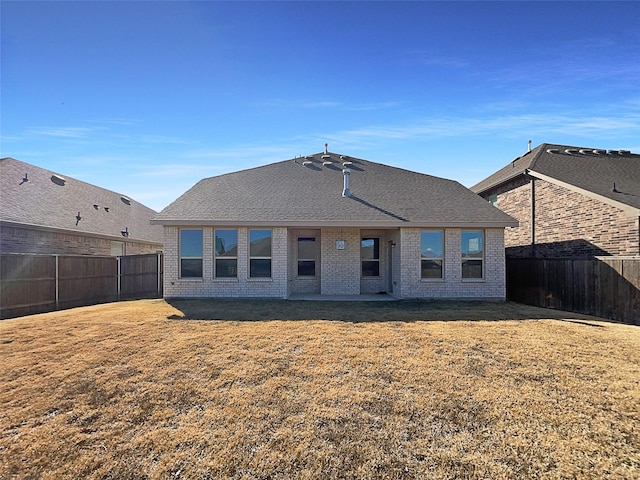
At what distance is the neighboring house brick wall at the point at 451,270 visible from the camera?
12.1 meters

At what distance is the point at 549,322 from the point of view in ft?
28.6

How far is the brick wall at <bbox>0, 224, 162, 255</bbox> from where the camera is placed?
12195 mm

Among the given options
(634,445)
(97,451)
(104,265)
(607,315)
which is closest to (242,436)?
(97,451)

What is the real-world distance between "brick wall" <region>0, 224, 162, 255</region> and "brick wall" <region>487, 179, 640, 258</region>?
19.5 meters

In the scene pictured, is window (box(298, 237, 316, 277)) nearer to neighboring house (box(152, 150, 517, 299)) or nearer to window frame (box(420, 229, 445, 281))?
neighboring house (box(152, 150, 517, 299))

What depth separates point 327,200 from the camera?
1327 centimetres

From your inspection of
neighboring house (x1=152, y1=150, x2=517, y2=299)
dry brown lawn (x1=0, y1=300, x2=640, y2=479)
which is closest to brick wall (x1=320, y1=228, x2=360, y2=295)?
neighboring house (x1=152, y1=150, x2=517, y2=299)

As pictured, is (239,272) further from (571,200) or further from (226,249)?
(571,200)

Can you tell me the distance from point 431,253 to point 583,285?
454 cm

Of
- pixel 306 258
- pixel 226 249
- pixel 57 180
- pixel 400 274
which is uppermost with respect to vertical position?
pixel 57 180

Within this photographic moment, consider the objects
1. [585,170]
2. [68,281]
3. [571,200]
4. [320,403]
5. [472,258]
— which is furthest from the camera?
[585,170]

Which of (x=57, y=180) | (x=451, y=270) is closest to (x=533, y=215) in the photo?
(x=451, y=270)

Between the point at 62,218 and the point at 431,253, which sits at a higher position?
the point at 62,218

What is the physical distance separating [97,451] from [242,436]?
1.42m
